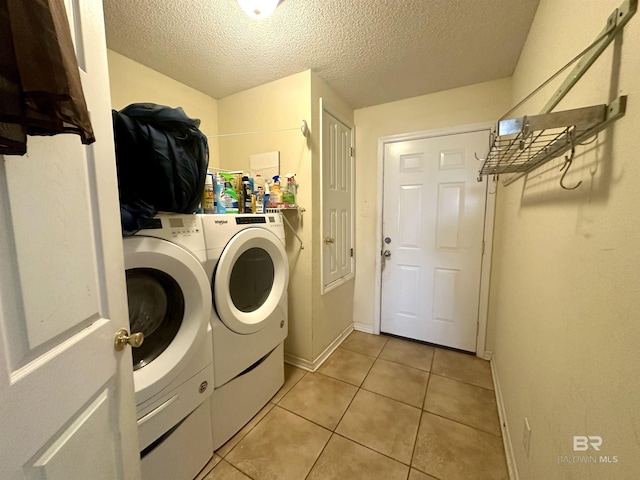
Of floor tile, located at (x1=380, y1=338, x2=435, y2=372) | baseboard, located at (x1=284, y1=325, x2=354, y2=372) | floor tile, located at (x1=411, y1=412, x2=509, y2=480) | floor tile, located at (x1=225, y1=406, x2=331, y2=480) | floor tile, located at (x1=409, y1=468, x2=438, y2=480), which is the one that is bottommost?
floor tile, located at (x1=225, y1=406, x2=331, y2=480)

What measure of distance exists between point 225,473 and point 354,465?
0.62 metres

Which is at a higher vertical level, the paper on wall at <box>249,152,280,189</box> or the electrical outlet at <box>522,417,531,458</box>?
the paper on wall at <box>249,152,280,189</box>

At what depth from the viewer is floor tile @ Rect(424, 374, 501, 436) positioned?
1.44m

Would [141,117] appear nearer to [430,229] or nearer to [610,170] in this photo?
[610,170]

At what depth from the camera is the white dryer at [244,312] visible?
1.18 meters

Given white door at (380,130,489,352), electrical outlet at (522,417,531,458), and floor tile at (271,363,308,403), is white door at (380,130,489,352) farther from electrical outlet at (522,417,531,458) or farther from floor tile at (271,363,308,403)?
electrical outlet at (522,417,531,458)

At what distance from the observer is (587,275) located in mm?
631

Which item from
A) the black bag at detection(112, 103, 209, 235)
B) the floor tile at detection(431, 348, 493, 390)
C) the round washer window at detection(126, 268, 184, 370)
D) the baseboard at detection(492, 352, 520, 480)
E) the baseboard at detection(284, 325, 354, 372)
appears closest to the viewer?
the black bag at detection(112, 103, 209, 235)

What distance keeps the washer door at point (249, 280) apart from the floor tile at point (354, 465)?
729 mm

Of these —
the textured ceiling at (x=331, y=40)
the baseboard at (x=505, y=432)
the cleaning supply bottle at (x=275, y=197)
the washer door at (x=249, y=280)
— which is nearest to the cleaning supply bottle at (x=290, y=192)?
the cleaning supply bottle at (x=275, y=197)

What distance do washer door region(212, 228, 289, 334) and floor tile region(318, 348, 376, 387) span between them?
0.80 metres

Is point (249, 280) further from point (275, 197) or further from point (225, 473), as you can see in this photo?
point (225, 473)

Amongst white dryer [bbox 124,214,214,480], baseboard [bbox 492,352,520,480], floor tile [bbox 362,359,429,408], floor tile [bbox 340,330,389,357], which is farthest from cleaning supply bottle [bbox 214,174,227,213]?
baseboard [bbox 492,352,520,480]

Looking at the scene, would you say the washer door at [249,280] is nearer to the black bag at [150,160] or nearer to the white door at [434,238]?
the black bag at [150,160]
